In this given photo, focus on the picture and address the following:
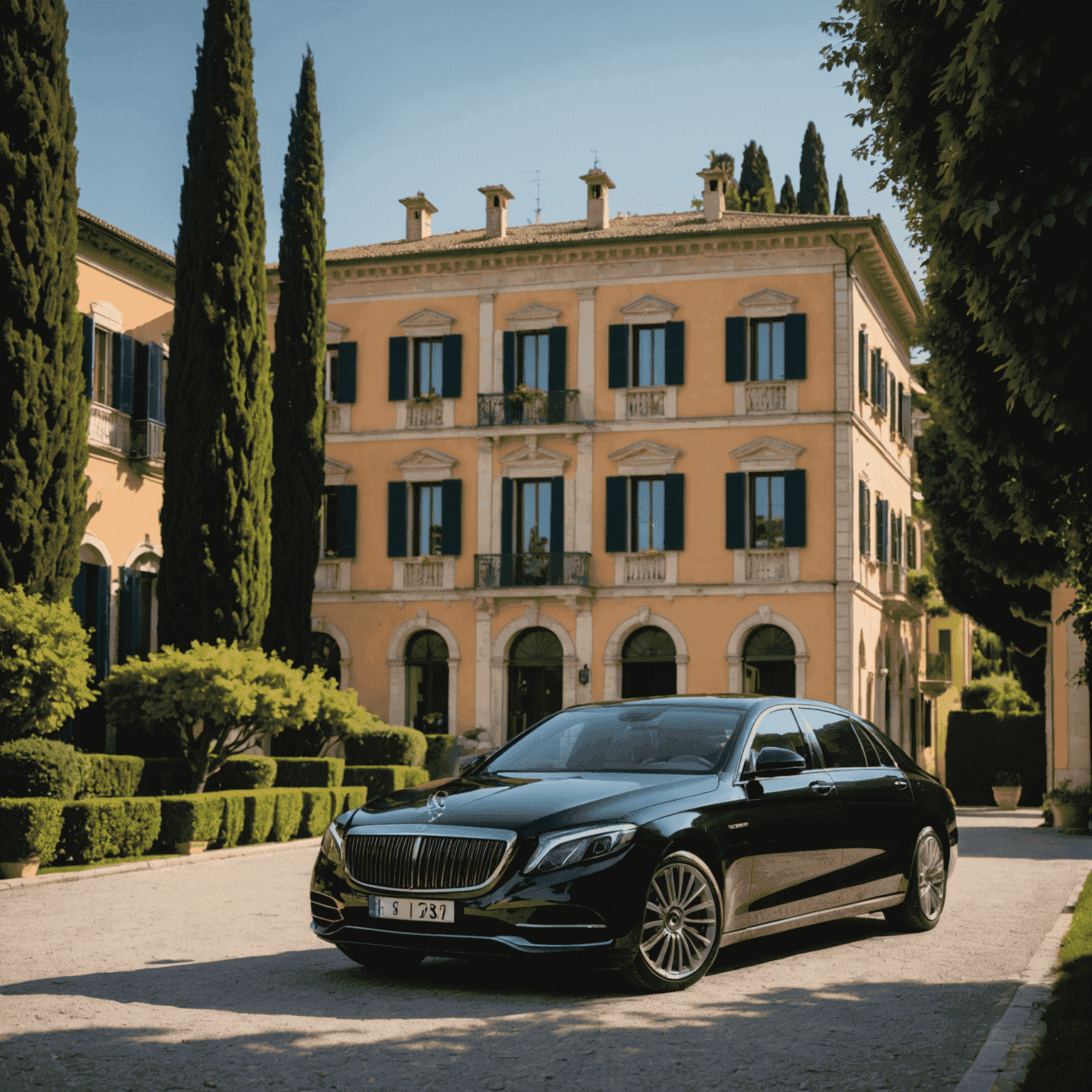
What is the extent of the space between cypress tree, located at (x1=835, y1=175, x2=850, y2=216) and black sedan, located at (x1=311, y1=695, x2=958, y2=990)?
5165 centimetres

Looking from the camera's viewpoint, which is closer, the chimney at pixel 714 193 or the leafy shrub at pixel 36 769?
the leafy shrub at pixel 36 769

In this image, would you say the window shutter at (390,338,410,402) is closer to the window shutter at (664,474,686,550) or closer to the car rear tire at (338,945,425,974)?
the window shutter at (664,474,686,550)

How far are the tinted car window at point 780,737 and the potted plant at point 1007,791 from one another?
26.7 metres

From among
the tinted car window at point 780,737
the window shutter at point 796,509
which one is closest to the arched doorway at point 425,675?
the window shutter at point 796,509

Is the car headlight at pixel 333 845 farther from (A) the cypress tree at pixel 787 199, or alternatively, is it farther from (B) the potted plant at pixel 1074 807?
(A) the cypress tree at pixel 787 199

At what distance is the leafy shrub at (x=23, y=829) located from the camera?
14727mm

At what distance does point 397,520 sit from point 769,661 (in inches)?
389

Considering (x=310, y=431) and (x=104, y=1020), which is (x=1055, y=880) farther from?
(x=310, y=431)

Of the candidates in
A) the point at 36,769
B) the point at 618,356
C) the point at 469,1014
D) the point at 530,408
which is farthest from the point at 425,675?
the point at 469,1014

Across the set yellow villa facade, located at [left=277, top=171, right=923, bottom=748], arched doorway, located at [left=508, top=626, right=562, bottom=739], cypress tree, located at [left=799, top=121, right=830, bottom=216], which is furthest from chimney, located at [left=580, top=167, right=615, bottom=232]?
cypress tree, located at [left=799, top=121, right=830, bottom=216]

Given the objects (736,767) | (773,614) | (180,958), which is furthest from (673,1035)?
(773,614)

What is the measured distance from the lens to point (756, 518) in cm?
3612

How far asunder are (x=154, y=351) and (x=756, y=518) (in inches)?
595

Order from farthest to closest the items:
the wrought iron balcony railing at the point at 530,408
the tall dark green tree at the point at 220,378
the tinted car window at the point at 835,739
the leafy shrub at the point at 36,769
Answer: the wrought iron balcony railing at the point at 530,408 → the tall dark green tree at the point at 220,378 → the leafy shrub at the point at 36,769 → the tinted car window at the point at 835,739
